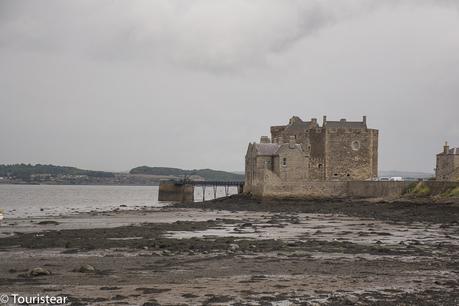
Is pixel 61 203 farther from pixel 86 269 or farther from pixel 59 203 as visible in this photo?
pixel 86 269

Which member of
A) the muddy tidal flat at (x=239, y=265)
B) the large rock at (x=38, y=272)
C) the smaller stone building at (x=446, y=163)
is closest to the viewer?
the muddy tidal flat at (x=239, y=265)

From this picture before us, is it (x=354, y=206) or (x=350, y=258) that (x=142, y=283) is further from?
(x=354, y=206)

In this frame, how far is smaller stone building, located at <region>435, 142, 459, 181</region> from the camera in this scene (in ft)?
198

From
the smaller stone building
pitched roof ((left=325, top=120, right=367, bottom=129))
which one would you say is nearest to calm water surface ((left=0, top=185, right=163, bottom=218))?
pitched roof ((left=325, top=120, right=367, bottom=129))

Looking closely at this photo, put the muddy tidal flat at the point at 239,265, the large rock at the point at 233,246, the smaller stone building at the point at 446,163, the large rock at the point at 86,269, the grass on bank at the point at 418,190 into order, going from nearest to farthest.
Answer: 1. the muddy tidal flat at the point at 239,265
2. the large rock at the point at 86,269
3. the large rock at the point at 233,246
4. the grass on bank at the point at 418,190
5. the smaller stone building at the point at 446,163

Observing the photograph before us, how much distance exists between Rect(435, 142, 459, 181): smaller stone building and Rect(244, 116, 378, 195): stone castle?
19.7ft

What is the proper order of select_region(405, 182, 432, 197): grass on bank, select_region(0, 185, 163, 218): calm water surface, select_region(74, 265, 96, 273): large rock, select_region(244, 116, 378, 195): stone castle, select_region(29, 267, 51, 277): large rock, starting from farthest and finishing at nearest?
select_region(244, 116, 378, 195): stone castle
select_region(0, 185, 163, 218): calm water surface
select_region(405, 182, 432, 197): grass on bank
select_region(74, 265, 96, 273): large rock
select_region(29, 267, 51, 277): large rock

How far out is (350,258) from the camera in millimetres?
18703

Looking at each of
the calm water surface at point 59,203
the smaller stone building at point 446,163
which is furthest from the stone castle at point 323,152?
the calm water surface at point 59,203

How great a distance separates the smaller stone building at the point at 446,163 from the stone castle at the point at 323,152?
6008 mm

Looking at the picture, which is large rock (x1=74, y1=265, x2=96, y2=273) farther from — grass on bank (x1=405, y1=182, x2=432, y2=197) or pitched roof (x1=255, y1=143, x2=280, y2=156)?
pitched roof (x1=255, y1=143, x2=280, y2=156)

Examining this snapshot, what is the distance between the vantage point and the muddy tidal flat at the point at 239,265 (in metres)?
12.7

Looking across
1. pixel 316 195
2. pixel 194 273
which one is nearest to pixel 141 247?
pixel 194 273

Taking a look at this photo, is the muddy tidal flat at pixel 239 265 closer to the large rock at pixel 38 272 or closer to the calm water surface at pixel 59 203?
the large rock at pixel 38 272
